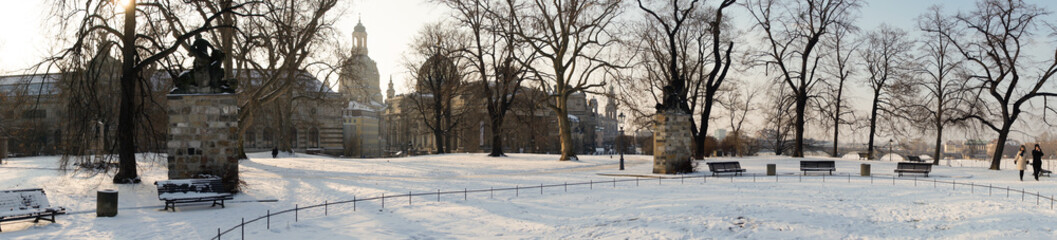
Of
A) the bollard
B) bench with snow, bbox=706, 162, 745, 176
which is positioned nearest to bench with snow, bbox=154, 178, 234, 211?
the bollard

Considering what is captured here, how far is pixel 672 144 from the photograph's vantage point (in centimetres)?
2694

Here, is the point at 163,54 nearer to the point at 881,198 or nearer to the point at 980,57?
the point at 881,198

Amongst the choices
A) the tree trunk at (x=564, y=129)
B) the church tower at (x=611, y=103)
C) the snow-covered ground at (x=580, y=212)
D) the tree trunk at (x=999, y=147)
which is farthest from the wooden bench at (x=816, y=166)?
the tree trunk at (x=564, y=129)

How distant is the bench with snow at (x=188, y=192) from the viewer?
14.8 metres

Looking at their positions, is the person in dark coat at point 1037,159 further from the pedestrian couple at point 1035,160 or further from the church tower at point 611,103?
the church tower at point 611,103

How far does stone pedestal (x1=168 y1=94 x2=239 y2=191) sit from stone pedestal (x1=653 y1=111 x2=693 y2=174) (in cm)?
1596

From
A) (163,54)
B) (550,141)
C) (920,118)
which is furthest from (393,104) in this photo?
(163,54)

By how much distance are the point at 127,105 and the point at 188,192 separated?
4.62m

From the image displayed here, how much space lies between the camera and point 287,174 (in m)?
25.8

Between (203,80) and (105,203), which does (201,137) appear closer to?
(203,80)

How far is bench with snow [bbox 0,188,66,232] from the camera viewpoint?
11922 millimetres

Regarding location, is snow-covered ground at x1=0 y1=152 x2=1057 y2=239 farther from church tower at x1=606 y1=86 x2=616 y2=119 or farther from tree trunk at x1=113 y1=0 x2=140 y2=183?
church tower at x1=606 y1=86 x2=616 y2=119

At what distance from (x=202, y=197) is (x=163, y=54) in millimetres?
4959

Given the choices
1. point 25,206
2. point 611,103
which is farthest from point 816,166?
point 611,103
